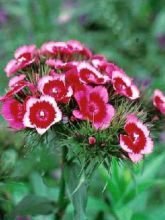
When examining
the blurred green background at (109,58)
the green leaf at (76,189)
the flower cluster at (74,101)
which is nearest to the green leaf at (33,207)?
the blurred green background at (109,58)

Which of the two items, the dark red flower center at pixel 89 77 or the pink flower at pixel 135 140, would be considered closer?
the pink flower at pixel 135 140

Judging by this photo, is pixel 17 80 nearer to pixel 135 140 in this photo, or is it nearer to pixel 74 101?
pixel 74 101

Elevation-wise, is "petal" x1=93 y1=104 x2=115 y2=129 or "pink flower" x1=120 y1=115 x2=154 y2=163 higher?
"petal" x1=93 y1=104 x2=115 y2=129

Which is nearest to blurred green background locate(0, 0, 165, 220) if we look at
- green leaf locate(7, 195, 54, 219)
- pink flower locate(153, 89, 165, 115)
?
green leaf locate(7, 195, 54, 219)

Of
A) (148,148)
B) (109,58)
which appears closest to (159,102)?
(148,148)

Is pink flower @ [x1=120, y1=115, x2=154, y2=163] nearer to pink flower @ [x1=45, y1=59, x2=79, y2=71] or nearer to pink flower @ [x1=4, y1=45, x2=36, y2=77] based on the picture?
pink flower @ [x1=45, y1=59, x2=79, y2=71]

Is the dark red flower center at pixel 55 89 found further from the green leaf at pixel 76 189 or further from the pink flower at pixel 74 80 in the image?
the green leaf at pixel 76 189
